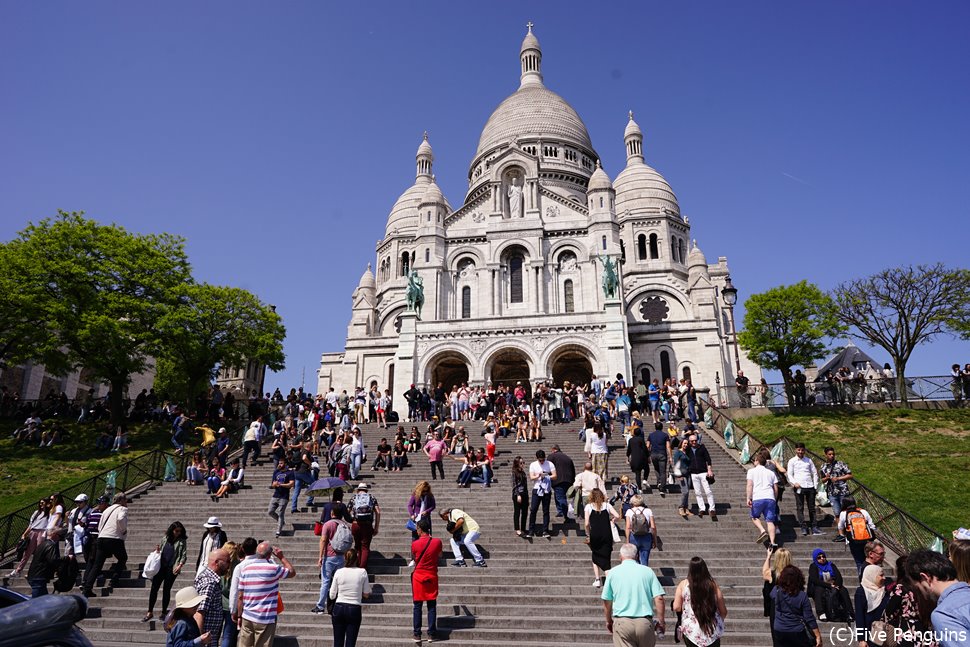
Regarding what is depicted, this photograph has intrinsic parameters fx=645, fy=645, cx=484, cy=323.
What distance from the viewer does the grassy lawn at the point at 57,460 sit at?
1956 centimetres

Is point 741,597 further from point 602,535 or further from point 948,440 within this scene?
point 948,440

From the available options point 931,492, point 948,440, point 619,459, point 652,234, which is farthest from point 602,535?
point 652,234

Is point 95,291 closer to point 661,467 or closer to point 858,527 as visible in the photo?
point 661,467

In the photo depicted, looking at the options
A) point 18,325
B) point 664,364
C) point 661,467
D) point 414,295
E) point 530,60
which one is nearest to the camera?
point 661,467

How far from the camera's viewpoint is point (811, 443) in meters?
20.8

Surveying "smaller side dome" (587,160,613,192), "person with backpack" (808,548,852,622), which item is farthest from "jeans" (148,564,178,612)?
"smaller side dome" (587,160,613,192)

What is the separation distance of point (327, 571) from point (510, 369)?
3022cm

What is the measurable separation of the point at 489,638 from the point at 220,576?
3709 millimetres

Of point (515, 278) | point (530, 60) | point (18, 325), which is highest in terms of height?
point (530, 60)

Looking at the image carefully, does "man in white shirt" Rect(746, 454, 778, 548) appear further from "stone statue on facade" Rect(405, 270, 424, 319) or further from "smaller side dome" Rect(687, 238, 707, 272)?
"smaller side dome" Rect(687, 238, 707, 272)

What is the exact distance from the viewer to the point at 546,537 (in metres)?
12.3

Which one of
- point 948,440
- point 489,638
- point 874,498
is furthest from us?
point 948,440

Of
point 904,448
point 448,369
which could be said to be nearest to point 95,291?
point 448,369

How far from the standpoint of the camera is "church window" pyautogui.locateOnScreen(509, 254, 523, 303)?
131 ft
